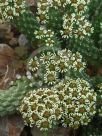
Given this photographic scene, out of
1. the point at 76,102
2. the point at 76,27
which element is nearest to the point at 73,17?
the point at 76,27

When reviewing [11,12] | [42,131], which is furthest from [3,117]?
[11,12]

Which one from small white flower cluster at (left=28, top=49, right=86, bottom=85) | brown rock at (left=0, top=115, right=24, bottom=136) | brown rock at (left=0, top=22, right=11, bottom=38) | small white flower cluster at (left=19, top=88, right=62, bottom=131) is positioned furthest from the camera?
brown rock at (left=0, top=22, right=11, bottom=38)

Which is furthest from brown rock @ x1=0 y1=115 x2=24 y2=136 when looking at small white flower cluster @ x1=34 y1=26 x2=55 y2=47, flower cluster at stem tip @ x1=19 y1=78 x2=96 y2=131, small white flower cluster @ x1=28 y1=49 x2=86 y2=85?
small white flower cluster @ x1=34 y1=26 x2=55 y2=47

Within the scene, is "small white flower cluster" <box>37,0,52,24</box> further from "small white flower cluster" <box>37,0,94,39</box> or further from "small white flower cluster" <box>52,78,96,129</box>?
"small white flower cluster" <box>52,78,96,129</box>

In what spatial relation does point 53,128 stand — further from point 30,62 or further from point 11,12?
point 11,12

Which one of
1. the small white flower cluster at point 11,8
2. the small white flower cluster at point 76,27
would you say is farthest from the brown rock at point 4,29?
the small white flower cluster at point 76,27

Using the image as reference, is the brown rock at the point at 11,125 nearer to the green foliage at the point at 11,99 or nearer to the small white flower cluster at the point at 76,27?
the green foliage at the point at 11,99
